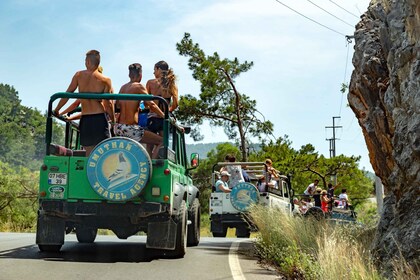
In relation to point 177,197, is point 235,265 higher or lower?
lower

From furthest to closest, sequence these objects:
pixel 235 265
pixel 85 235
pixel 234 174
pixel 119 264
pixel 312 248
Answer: pixel 234 174, pixel 85 235, pixel 235 265, pixel 119 264, pixel 312 248

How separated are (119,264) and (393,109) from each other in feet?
14.8

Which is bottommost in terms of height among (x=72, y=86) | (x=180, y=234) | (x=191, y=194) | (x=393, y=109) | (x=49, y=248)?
(x=49, y=248)

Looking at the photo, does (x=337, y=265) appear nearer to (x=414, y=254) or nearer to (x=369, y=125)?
(x=414, y=254)

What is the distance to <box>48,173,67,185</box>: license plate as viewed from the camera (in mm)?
9445

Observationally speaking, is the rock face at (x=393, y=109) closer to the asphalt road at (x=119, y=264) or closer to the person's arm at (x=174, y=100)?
the asphalt road at (x=119, y=264)

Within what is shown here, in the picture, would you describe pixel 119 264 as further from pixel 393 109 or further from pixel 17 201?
pixel 17 201

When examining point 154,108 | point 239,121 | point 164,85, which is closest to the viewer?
point 154,108

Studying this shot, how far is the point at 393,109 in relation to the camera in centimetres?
939

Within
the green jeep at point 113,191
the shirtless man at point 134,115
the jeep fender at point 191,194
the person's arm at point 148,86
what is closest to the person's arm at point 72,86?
the green jeep at point 113,191

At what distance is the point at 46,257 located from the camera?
31.2 ft

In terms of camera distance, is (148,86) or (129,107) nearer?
(129,107)

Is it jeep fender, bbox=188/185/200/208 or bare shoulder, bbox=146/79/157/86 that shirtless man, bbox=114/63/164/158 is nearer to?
bare shoulder, bbox=146/79/157/86

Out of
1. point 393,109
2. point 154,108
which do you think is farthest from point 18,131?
point 393,109
